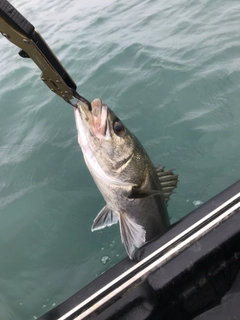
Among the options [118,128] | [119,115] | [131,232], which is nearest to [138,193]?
[131,232]

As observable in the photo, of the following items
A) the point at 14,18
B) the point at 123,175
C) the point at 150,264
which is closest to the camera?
the point at 14,18

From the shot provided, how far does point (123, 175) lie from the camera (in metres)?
2.49

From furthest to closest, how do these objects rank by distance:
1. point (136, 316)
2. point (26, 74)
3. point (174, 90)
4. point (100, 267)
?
point (26, 74) → point (174, 90) → point (100, 267) → point (136, 316)

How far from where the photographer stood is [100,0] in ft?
36.6

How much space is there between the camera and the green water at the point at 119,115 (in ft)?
13.0

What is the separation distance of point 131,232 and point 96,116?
40.1 inches

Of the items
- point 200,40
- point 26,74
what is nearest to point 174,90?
point 200,40

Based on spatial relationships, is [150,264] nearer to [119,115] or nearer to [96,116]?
[96,116]

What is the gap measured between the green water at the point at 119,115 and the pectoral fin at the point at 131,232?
129cm

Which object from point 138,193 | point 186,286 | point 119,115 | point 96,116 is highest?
point 96,116

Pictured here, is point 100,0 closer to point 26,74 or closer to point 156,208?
point 26,74

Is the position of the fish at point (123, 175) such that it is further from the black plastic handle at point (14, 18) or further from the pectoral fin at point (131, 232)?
the black plastic handle at point (14, 18)

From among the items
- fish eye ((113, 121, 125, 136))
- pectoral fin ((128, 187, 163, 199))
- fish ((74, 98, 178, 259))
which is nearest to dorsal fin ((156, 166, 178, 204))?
fish ((74, 98, 178, 259))

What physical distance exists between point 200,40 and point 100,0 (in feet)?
18.4
